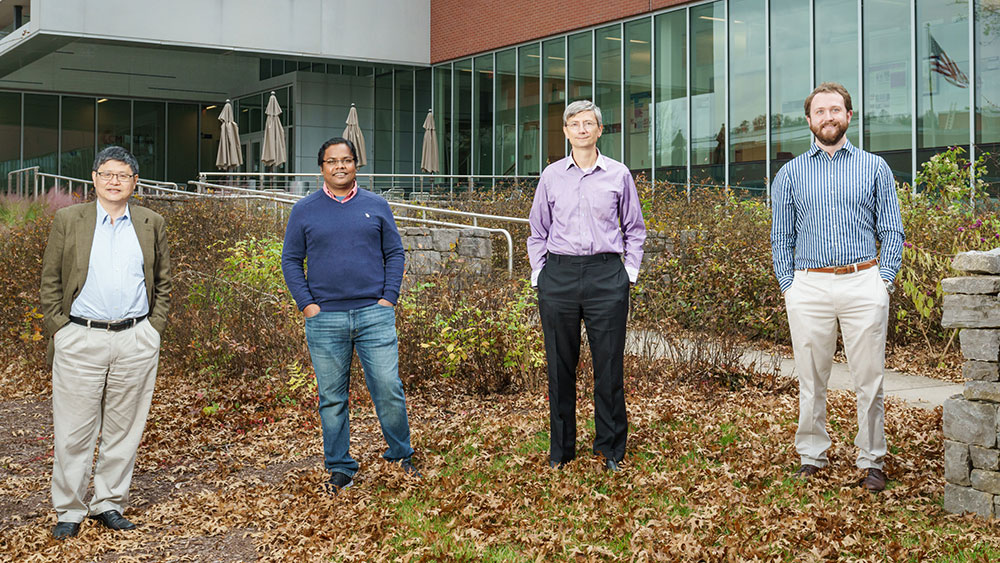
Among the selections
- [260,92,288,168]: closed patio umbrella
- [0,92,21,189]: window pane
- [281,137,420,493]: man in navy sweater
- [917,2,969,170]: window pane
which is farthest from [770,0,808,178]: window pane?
[0,92,21,189]: window pane

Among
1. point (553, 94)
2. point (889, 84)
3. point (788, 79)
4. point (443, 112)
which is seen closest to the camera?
point (889, 84)

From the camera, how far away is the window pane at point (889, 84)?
17.2m

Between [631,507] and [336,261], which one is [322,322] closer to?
[336,261]

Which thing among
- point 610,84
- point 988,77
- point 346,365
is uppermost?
point 610,84

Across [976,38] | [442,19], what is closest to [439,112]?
[442,19]

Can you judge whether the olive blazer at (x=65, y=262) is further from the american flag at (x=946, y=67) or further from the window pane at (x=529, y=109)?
the window pane at (x=529, y=109)

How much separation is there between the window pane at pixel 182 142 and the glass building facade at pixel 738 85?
11.9 meters

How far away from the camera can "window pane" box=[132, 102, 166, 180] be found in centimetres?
3419

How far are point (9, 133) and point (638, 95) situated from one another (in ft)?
71.7

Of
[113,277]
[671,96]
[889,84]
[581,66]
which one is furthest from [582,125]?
[581,66]

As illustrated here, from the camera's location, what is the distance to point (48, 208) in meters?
16.5

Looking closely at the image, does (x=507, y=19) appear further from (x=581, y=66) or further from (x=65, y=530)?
(x=65, y=530)

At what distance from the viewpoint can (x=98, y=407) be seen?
17.0ft

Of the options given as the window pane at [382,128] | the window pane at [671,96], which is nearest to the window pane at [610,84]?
the window pane at [671,96]
